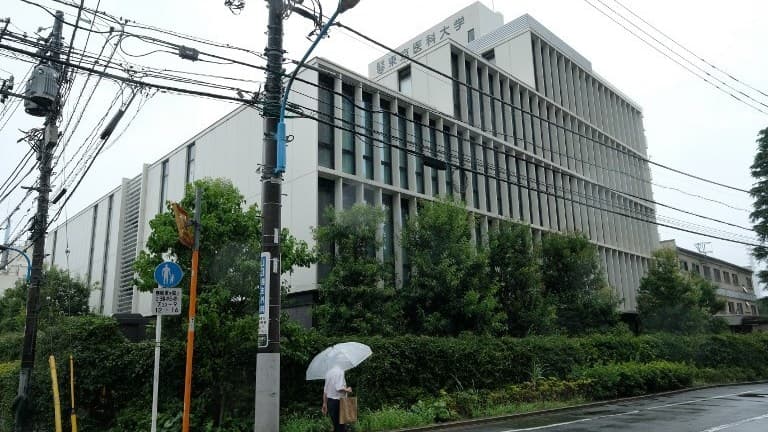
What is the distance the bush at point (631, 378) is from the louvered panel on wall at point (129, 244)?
2399 centimetres

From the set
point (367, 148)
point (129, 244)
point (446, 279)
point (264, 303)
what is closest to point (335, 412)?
point (264, 303)

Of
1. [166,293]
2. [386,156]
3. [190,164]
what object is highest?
[190,164]

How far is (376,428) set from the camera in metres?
12.1

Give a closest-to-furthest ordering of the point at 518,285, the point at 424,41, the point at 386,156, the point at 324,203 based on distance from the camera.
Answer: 1. the point at 324,203
2. the point at 518,285
3. the point at 386,156
4. the point at 424,41

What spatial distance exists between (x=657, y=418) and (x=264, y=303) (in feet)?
31.4

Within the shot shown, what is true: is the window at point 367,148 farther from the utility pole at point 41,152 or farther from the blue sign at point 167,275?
the blue sign at point 167,275

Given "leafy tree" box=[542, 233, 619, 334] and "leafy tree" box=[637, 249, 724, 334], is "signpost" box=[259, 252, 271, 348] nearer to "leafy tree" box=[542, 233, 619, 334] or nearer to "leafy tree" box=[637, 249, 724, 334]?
"leafy tree" box=[542, 233, 619, 334]

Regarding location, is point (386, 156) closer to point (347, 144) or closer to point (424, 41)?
point (347, 144)

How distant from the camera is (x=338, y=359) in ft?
33.5

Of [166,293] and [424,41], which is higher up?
[424,41]

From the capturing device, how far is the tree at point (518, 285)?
21.9 m

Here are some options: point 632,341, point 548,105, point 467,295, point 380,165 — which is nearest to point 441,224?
point 467,295

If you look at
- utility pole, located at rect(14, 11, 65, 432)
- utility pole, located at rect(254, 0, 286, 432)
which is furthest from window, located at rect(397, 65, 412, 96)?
utility pole, located at rect(254, 0, 286, 432)

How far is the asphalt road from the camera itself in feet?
36.9
